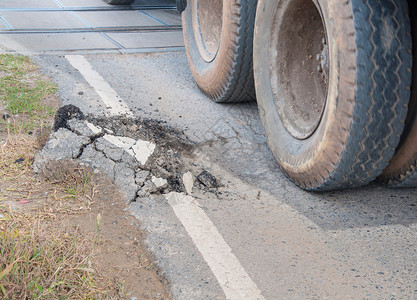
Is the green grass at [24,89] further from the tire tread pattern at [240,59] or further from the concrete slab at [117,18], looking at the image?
the concrete slab at [117,18]

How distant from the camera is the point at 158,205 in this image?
2777mm

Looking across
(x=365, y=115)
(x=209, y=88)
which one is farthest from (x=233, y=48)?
(x=365, y=115)

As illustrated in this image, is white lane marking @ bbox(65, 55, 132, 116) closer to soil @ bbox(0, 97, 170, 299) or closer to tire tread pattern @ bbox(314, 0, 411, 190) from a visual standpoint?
soil @ bbox(0, 97, 170, 299)

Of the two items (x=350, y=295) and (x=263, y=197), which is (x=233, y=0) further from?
(x=350, y=295)

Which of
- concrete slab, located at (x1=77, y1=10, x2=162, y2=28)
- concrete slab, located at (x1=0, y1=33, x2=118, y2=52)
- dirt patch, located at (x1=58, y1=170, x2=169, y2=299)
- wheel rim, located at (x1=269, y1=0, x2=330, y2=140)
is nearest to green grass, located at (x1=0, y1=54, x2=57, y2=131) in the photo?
concrete slab, located at (x1=0, y1=33, x2=118, y2=52)

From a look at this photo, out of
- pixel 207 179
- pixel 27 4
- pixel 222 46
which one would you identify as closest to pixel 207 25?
pixel 222 46

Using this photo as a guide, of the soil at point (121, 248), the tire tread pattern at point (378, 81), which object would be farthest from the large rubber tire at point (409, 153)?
the soil at point (121, 248)

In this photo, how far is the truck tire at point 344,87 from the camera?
7.50 ft

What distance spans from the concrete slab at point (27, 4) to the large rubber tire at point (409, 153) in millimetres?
6327

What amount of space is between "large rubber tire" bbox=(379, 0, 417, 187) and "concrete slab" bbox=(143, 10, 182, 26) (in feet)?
15.4

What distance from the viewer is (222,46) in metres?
3.77

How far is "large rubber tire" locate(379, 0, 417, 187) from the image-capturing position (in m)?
2.44

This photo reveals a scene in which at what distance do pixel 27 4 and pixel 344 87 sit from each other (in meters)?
6.57

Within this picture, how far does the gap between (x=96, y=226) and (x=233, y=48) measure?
176 centimetres
